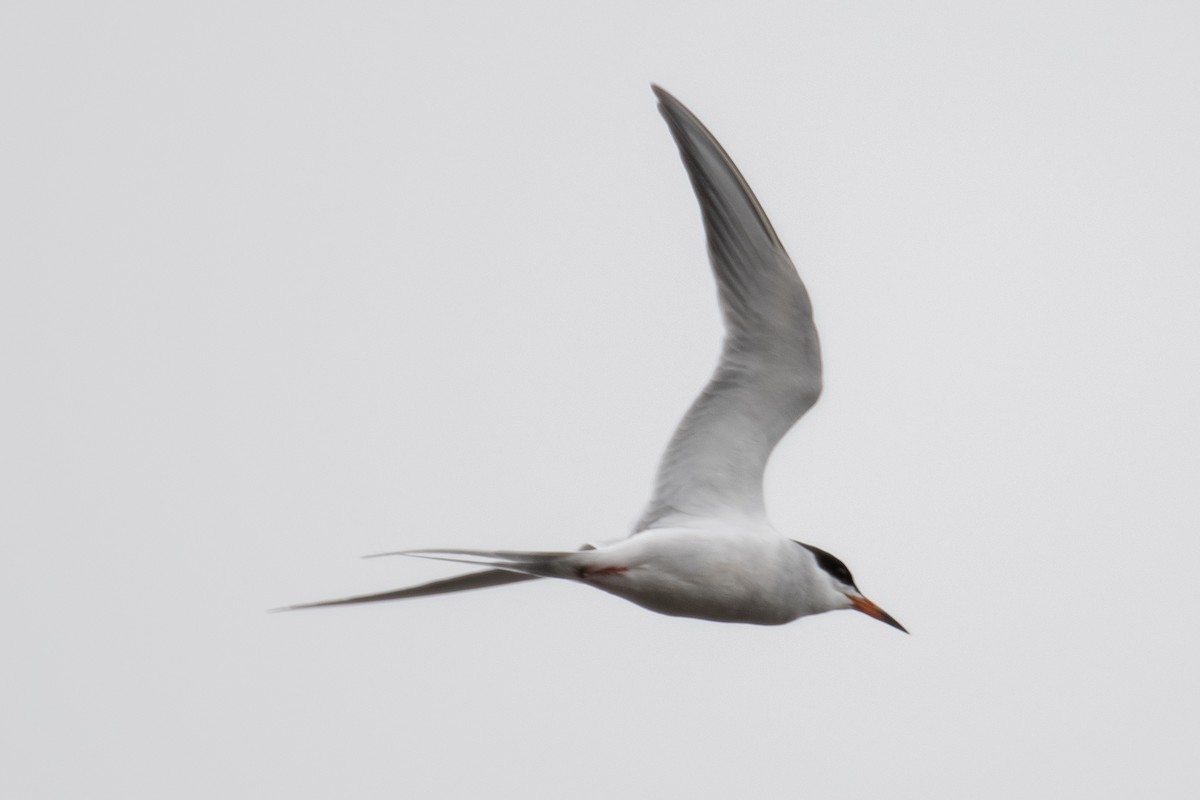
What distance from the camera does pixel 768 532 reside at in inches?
256

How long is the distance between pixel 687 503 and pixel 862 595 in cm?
104

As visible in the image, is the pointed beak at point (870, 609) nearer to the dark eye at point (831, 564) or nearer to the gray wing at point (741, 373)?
the dark eye at point (831, 564)

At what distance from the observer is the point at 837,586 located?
6.81 meters

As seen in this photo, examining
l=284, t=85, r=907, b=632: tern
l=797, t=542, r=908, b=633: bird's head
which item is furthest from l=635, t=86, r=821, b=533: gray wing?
l=797, t=542, r=908, b=633: bird's head

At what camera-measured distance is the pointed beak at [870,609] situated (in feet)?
22.9

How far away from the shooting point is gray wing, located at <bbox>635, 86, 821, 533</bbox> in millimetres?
6281

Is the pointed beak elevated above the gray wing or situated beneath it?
situated beneath

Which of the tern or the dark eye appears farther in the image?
the dark eye

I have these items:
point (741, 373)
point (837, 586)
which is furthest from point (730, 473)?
point (837, 586)

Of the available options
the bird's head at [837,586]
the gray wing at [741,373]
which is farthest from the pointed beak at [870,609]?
the gray wing at [741,373]

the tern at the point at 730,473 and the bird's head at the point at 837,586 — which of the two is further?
the bird's head at the point at 837,586

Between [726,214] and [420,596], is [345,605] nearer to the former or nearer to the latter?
[420,596]

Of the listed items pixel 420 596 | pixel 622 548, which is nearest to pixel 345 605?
pixel 420 596

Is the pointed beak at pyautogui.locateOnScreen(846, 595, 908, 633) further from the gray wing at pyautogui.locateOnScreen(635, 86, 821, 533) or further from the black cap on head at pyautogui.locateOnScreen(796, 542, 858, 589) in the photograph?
the gray wing at pyautogui.locateOnScreen(635, 86, 821, 533)
